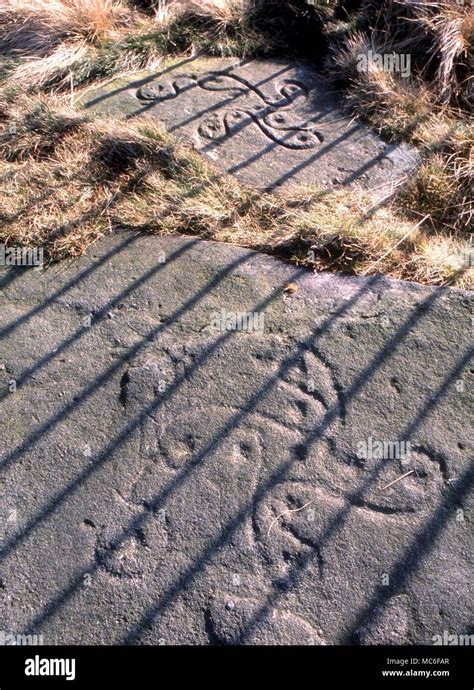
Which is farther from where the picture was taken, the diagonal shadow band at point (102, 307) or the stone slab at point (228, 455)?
the diagonal shadow band at point (102, 307)

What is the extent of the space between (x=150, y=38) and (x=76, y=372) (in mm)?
2792

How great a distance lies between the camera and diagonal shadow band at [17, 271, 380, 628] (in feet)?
8.41

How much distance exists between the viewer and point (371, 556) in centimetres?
257

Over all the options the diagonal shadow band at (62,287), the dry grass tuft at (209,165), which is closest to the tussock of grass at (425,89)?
the dry grass tuft at (209,165)

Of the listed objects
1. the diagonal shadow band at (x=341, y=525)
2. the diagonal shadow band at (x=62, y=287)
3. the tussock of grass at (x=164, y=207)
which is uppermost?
the tussock of grass at (x=164, y=207)

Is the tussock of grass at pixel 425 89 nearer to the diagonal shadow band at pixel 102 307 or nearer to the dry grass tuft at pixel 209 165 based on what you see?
the dry grass tuft at pixel 209 165

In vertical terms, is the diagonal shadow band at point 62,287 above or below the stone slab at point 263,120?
below

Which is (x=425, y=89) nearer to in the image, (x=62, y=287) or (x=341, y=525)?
→ (x=62, y=287)

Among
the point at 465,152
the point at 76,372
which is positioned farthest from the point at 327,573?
the point at 465,152

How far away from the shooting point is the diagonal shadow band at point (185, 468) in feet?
8.41

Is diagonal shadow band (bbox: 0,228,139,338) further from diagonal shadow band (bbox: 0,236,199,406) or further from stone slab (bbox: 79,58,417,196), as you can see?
stone slab (bbox: 79,58,417,196)

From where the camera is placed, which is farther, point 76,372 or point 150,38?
point 150,38

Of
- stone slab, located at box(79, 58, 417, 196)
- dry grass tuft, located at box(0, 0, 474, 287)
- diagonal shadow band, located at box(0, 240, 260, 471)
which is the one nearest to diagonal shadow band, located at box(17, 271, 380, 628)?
diagonal shadow band, located at box(0, 240, 260, 471)

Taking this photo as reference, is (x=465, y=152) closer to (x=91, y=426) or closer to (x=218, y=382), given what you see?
(x=218, y=382)
